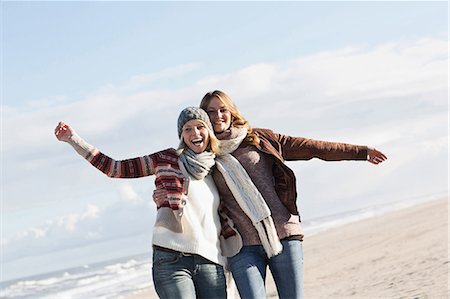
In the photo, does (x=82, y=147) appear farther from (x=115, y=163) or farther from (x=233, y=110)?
(x=233, y=110)

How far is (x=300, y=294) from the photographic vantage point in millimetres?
5113

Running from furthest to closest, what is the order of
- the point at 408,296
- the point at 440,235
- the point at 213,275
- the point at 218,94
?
the point at 440,235, the point at 408,296, the point at 218,94, the point at 213,275

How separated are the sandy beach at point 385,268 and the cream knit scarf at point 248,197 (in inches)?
202

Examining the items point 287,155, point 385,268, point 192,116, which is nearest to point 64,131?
point 192,116

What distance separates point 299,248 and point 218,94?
105 centimetres

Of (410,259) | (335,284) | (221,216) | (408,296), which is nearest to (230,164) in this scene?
(221,216)

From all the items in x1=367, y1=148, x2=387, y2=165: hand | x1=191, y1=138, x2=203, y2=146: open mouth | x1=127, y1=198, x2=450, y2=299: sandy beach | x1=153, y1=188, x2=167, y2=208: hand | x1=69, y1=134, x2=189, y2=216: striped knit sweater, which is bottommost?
x1=153, y1=188, x2=167, y2=208: hand

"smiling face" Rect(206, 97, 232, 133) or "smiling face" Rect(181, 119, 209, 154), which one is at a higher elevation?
"smiling face" Rect(206, 97, 232, 133)

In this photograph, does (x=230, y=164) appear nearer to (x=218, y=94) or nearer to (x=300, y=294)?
(x=218, y=94)

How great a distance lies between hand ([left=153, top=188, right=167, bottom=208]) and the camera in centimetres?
464

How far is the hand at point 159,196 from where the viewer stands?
15.2 feet

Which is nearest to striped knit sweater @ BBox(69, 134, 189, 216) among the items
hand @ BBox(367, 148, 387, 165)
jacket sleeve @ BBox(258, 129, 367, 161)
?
jacket sleeve @ BBox(258, 129, 367, 161)

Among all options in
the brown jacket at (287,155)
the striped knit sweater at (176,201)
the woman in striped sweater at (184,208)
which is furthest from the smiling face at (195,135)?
the brown jacket at (287,155)

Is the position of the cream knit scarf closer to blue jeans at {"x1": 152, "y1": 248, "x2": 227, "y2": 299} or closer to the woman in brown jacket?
the woman in brown jacket
